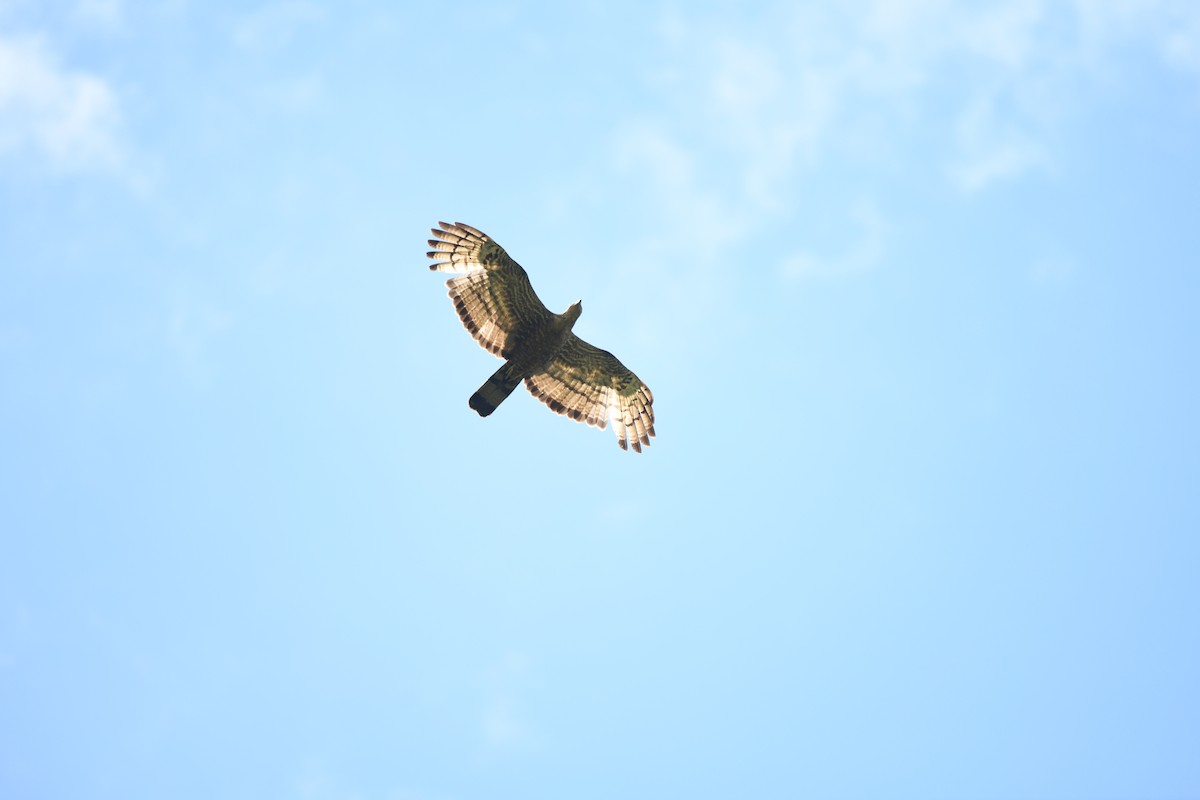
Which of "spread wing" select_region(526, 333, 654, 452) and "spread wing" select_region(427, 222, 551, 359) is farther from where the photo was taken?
"spread wing" select_region(526, 333, 654, 452)

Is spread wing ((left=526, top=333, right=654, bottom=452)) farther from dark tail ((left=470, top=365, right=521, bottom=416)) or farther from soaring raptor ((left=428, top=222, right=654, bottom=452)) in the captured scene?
dark tail ((left=470, top=365, right=521, bottom=416))

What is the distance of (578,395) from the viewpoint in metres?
19.8

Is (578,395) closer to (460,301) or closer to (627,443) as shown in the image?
(627,443)

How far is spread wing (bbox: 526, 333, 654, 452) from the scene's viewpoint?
19.6 m

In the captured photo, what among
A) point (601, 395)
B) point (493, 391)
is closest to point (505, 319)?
point (493, 391)

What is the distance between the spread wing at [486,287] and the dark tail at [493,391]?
0.29 meters

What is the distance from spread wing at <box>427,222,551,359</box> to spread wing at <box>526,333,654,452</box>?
0.91 meters

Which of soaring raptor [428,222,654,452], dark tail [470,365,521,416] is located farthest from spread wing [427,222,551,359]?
dark tail [470,365,521,416]

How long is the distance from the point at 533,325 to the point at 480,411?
149 centimetres

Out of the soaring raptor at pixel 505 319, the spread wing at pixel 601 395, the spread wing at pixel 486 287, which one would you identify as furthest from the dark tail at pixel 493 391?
the spread wing at pixel 601 395

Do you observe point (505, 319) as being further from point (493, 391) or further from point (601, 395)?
point (601, 395)

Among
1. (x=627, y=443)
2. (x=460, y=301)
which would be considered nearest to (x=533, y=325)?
(x=460, y=301)

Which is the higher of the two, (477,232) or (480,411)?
(477,232)

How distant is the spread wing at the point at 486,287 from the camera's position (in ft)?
61.5
